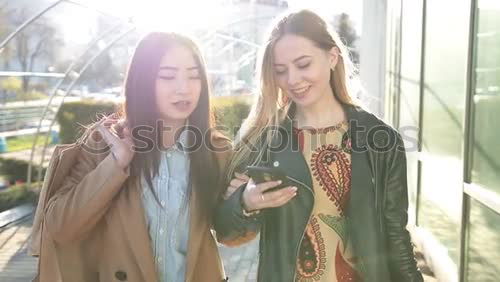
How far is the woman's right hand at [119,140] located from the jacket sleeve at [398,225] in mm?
798

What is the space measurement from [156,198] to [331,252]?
22.5 inches

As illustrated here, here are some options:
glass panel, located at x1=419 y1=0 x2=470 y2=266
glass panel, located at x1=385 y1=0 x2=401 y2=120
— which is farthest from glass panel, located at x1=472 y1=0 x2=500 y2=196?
glass panel, located at x1=385 y1=0 x2=401 y2=120

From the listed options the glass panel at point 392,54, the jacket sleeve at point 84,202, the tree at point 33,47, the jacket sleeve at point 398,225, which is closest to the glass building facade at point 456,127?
the glass panel at point 392,54

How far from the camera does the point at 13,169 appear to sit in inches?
350

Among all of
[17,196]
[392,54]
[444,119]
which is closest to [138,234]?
[444,119]

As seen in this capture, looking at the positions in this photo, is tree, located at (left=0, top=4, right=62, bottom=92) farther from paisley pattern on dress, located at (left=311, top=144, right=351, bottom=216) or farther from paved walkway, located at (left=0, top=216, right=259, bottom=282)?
paisley pattern on dress, located at (left=311, top=144, right=351, bottom=216)

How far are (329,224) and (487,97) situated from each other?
1.93 m

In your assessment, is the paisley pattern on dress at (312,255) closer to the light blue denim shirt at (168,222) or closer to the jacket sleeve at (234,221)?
the jacket sleeve at (234,221)

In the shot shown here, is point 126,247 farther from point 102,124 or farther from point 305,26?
point 305,26

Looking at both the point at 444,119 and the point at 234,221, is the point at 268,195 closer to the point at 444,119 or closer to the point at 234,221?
the point at 234,221

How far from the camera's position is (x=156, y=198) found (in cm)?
176

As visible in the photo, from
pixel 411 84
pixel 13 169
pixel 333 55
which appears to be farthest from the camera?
pixel 13 169

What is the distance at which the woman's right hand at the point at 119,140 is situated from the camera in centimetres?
168

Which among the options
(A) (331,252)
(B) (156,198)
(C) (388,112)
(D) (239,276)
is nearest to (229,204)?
(B) (156,198)
